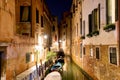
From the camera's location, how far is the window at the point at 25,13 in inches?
623

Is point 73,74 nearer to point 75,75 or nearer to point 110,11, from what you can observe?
point 75,75

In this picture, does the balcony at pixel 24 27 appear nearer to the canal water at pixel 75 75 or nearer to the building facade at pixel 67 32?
the canal water at pixel 75 75

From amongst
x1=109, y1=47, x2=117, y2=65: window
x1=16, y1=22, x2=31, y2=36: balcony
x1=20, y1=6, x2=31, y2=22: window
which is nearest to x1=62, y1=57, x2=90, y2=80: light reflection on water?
x1=16, y1=22, x2=31, y2=36: balcony

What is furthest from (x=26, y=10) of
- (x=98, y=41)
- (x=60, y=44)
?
(x=60, y=44)

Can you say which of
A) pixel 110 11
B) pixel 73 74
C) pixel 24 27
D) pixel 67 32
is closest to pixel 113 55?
pixel 110 11

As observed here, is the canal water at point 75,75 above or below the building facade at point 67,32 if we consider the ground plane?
below

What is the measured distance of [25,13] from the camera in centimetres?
1586

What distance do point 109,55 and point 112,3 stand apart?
233cm

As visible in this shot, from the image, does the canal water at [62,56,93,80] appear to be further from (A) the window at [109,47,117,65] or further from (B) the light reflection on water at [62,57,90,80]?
(A) the window at [109,47,117,65]

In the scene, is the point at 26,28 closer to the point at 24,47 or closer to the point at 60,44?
the point at 24,47

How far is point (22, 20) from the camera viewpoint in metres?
15.8

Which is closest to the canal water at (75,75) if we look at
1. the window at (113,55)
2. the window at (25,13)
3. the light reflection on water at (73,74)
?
the light reflection on water at (73,74)

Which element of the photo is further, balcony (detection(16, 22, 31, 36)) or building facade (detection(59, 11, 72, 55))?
building facade (detection(59, 11, 72, 55))

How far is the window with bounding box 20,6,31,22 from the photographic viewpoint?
1581cm
